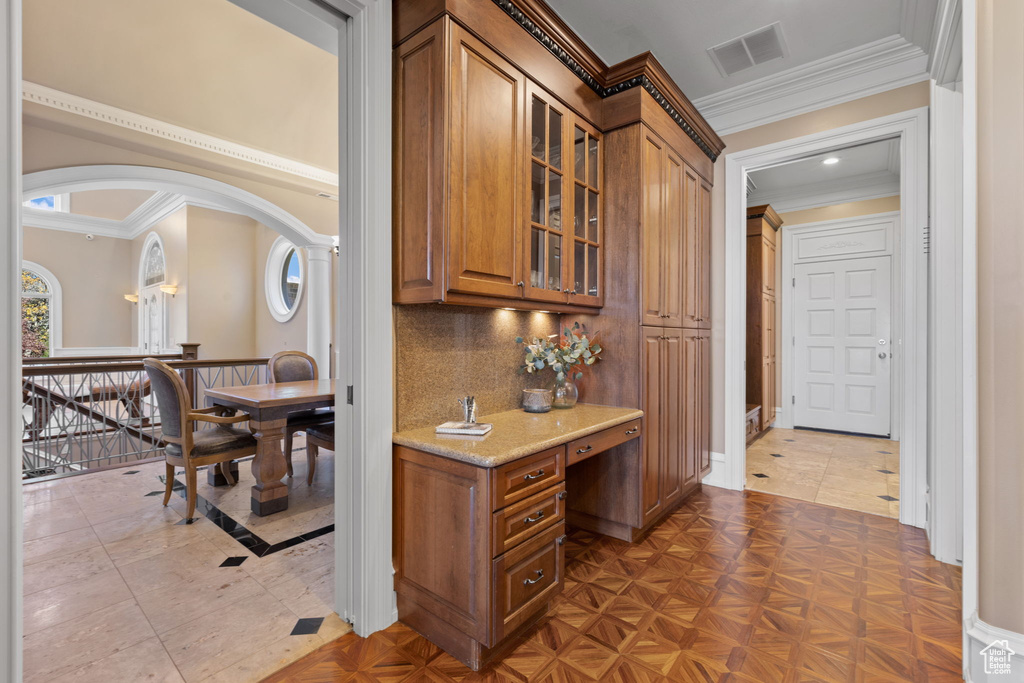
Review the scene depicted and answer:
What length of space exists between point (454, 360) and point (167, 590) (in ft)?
5.69

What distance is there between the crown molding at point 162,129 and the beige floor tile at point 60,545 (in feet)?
10.0

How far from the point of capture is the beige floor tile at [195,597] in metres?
1.90

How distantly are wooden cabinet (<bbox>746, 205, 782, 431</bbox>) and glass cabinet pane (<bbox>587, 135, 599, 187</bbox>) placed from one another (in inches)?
135

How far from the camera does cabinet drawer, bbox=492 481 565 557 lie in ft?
5.23

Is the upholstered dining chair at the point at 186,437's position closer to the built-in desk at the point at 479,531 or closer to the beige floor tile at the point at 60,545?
the beige floor tile at the point at 60,545

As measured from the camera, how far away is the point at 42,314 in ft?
30.2

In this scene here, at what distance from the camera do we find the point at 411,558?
1821mm

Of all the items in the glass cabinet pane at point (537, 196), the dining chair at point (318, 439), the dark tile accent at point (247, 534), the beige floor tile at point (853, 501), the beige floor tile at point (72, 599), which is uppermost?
the glass cabinet pane at point (537, 196)

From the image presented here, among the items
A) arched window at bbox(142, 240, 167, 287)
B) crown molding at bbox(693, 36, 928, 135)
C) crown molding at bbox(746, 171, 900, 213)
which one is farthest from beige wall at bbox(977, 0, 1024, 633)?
arched window at bbox(142, 240, 167, 287)

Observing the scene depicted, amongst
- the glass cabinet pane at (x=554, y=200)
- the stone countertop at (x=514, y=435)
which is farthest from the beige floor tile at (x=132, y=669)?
the glass cabinet pane at (x=554, y=200)

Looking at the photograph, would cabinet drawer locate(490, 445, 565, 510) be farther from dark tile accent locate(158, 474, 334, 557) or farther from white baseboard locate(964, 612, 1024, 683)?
dark tile accent locate(158, 474, 334, 557)

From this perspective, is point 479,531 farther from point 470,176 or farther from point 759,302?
point 759,302

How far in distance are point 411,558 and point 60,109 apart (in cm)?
447

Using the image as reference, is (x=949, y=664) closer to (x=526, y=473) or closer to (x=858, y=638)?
(x=858, y=638)
